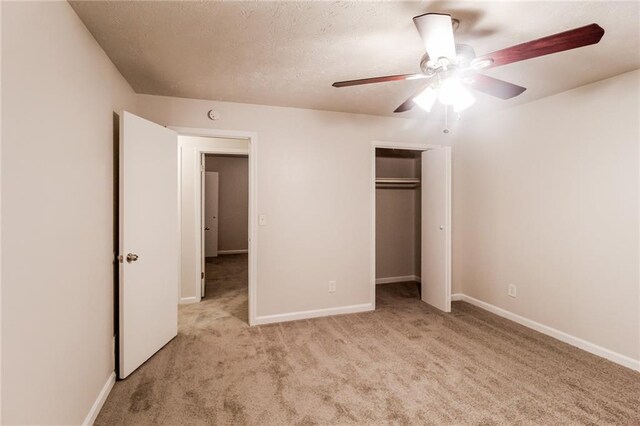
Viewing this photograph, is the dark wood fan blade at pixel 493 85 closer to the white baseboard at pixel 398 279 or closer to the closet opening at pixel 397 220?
the closet opening at pixel 397 220

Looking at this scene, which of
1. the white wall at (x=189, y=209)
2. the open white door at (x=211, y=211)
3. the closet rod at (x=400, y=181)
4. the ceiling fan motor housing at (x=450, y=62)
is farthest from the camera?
the open white door at (x=211, y=211)

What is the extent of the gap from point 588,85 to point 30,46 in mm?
3774

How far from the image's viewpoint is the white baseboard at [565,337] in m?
2.43

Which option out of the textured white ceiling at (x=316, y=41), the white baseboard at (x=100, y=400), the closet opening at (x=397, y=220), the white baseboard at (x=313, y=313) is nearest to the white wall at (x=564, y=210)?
the textured white ceiling at (x=316, y=41)

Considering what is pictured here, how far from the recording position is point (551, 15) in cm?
169

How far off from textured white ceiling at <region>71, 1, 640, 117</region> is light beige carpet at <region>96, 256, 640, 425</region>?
2294 mm

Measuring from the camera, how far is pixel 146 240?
2467mm

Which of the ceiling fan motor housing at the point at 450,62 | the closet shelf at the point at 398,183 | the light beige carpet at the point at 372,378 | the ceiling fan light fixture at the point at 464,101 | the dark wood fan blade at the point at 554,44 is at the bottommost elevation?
the light beige carpet at the point at 372,378

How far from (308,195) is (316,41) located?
1.73 metres

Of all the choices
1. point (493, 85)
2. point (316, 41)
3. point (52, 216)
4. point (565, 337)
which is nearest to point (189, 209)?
point (52, 216)

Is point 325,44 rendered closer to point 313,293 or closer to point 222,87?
point 222,87

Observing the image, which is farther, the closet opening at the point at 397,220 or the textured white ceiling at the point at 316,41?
A: the closet opening at the point at 397,220

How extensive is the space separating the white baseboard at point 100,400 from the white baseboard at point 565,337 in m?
3.71

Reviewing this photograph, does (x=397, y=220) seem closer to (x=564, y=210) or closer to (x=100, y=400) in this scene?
(x=564, y=210)
